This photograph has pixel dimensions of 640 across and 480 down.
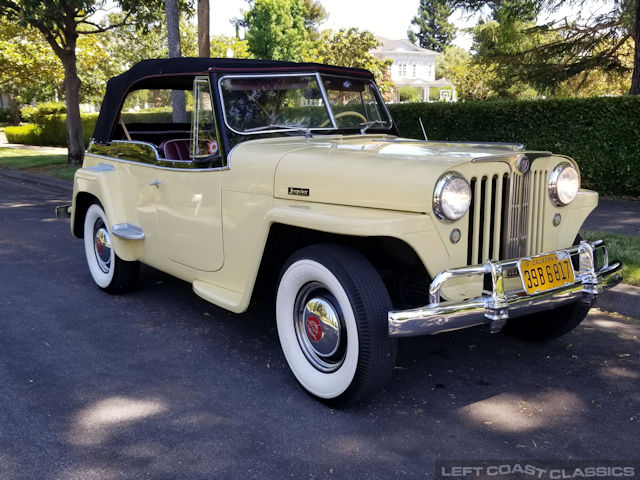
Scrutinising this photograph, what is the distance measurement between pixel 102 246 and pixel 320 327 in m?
2.75

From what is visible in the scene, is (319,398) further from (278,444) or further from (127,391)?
(127,391)

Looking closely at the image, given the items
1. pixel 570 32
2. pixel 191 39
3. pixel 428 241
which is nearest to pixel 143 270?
pixel 428 241

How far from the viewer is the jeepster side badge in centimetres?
312

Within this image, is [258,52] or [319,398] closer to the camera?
[319,398]

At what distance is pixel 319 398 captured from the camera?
308 cm

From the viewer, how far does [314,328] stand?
3135 mm

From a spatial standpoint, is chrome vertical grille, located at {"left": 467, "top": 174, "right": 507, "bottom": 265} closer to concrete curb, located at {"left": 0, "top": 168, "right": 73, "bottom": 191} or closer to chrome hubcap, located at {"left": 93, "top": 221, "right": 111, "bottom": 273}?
chrome hubcap, located at {"left": 93, "top": 221, "right": 111, "bottom": 273}

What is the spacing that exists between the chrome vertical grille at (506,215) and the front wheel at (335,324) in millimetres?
582

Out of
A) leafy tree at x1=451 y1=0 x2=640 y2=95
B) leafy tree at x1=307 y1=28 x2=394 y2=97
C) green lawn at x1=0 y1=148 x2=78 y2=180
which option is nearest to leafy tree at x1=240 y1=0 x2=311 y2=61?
leafy tree at x1=307 y1=28 x2=394 y2=97

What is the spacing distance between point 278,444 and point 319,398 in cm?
43

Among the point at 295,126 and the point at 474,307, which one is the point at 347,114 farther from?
the point at 474,307

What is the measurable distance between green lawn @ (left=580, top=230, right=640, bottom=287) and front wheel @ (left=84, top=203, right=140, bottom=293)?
3.92 meters

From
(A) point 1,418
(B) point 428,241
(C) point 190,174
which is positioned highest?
(C) point 190,174

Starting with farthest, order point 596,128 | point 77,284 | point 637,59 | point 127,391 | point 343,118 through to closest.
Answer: point 637,59, point 596,128, point 77,284, point 343,118, point 127,391
